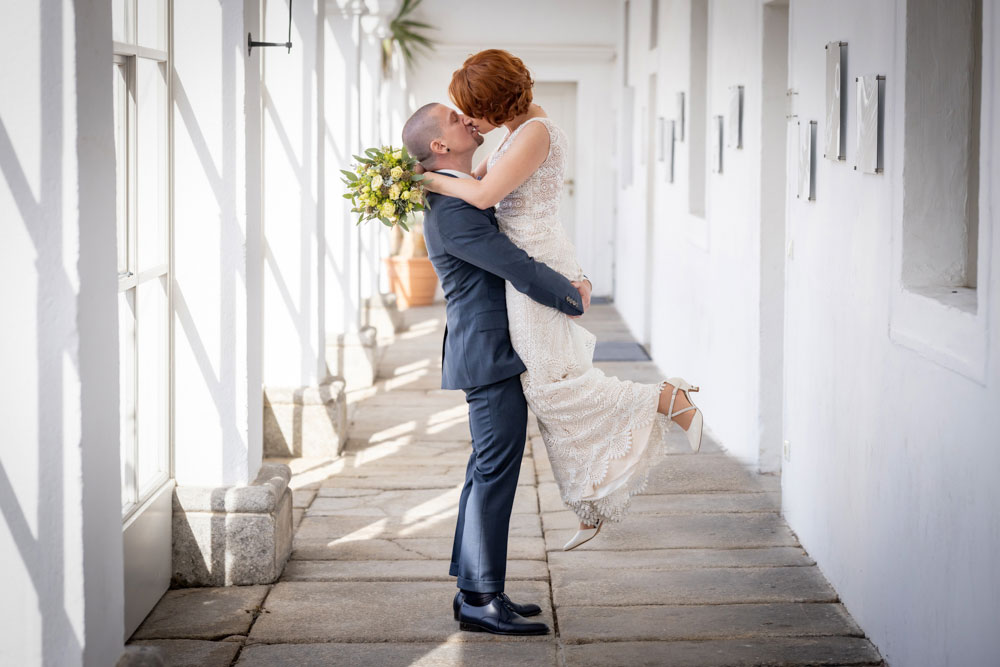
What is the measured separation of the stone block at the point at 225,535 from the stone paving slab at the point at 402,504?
103 cm

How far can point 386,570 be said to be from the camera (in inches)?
173

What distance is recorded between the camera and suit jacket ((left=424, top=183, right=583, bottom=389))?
11.3 feet

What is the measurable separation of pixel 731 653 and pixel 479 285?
1.36 meters

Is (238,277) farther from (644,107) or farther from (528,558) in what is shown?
(644,107)

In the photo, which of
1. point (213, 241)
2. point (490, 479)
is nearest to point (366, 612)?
point (490, 479)

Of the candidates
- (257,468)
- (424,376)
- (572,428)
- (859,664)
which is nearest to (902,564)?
(859,664)

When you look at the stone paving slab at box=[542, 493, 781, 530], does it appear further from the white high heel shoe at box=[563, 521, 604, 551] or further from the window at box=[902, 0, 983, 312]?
the window at box=[902, 0, 983, 312]

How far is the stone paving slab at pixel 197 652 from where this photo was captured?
3492 mm

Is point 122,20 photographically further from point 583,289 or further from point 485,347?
point 583,289

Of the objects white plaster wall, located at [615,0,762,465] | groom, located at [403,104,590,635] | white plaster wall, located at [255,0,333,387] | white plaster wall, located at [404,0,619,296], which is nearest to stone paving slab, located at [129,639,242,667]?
groom, located at [403,104,590,635]

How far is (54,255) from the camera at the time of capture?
8.20 feet

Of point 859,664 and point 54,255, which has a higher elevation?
point 54,255

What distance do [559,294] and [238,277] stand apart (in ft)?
4.27

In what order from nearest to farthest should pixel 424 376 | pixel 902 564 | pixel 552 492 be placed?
pixel 902 564
pixel 552 492
pixel 424 376
